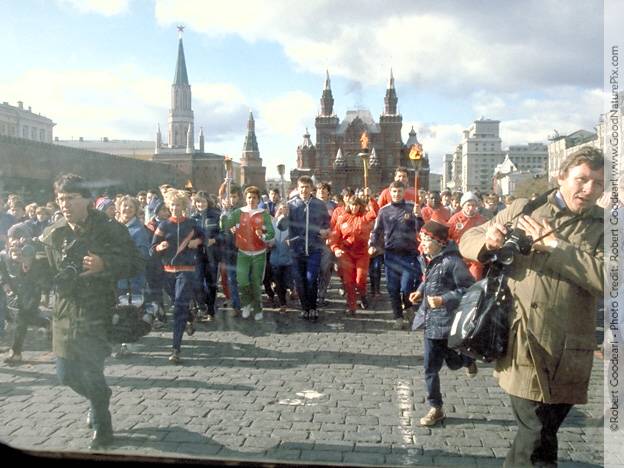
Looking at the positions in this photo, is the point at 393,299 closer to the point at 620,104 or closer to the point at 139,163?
the point at 620,104

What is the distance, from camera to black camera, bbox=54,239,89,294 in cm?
390

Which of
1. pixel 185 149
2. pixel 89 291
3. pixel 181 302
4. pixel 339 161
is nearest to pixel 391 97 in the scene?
pixel 181 302

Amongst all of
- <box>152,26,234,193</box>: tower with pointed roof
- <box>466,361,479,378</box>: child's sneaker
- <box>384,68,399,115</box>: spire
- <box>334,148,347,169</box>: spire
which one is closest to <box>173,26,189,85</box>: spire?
<box>152,26,234,193</box>: tower with pointed roof

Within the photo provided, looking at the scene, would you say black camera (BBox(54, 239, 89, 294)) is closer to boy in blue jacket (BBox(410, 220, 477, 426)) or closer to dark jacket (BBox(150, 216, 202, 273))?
boy in blue jacket (BBox(410, 220, 477, 426))

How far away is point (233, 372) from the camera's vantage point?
5785 mm

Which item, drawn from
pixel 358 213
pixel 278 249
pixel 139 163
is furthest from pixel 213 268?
pixel 139 163

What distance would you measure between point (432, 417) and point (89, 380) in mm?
2389

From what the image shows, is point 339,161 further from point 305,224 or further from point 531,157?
point 531,157

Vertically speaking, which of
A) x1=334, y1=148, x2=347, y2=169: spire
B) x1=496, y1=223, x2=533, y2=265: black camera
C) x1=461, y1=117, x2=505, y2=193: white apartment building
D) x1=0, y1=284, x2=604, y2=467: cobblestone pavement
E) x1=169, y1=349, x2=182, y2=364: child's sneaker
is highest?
x1=334, y1=148, x2=347, y2=169: spire

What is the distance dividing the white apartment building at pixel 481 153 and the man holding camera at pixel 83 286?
2.67m

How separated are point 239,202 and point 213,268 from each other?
135cm

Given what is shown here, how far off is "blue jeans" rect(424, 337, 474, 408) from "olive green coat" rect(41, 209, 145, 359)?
2.29 m

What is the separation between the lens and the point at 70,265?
3.92m

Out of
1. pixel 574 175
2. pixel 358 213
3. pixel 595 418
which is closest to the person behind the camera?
pixel 574 175
